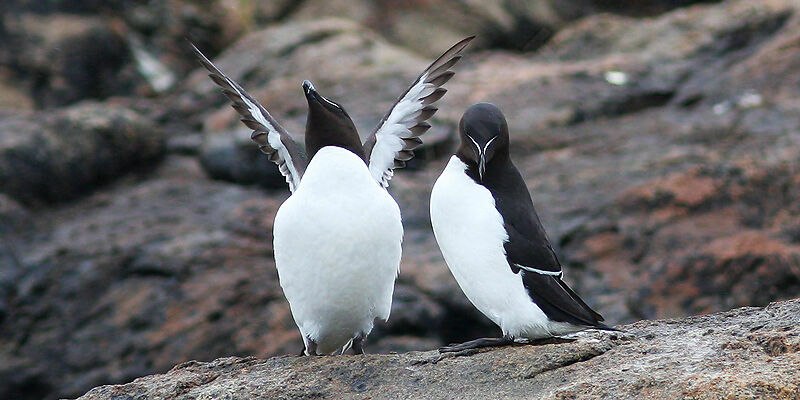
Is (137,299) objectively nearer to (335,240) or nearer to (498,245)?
(335,240)

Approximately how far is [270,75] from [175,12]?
10.6 feet

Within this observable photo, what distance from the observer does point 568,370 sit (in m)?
5.93

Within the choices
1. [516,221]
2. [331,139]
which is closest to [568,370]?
[516,221]

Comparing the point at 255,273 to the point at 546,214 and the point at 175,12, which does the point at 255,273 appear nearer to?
the point at 546,214

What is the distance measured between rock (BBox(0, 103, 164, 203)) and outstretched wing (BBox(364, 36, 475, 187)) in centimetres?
689

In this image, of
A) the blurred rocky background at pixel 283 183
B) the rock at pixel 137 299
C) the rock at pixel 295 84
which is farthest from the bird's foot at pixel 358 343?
the rock at pixel 295 84

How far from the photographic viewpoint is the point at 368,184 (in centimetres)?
685

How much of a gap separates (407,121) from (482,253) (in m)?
1.78

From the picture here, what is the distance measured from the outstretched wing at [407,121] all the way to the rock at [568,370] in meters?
1.96

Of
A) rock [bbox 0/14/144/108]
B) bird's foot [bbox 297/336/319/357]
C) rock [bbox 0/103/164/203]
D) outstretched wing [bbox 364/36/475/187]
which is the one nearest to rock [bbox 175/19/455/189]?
rock [bbox 0/103/164/203]

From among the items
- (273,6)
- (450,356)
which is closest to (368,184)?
(450,356)

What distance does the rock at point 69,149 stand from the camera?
13.7 metres

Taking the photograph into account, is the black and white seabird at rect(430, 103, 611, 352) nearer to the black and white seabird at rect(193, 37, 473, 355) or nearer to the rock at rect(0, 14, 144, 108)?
the black and white seabird at rect(193, 37, 473, 355)

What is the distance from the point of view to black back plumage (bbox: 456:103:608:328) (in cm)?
642
